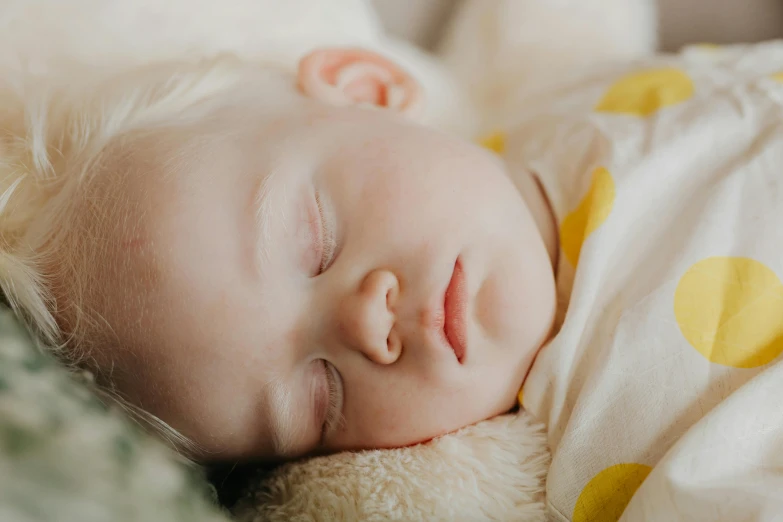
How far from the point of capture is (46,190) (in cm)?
76

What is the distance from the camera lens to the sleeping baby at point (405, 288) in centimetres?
62

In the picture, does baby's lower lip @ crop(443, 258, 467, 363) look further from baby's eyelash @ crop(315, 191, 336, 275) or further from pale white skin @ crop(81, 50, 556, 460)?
baby's eyelash @ crop(315, 191, 336, 275)

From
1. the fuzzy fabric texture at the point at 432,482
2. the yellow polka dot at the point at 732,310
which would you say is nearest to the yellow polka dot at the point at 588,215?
the yellow polka dot at the point at 732,310

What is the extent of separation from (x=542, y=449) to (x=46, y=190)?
69cm

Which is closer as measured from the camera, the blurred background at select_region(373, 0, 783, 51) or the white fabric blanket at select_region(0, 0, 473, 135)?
the white fabric blanket at select_region(0, 0, 473, 135)

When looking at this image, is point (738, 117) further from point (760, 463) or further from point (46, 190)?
point (46, 190)

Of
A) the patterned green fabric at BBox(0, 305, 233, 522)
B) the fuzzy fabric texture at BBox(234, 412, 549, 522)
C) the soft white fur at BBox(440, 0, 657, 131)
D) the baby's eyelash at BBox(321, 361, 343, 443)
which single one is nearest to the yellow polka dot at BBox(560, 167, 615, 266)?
the fuzzy fabric texture at BBox(234, 412, 549, 522)

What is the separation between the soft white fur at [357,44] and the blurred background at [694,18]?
8 centimetres

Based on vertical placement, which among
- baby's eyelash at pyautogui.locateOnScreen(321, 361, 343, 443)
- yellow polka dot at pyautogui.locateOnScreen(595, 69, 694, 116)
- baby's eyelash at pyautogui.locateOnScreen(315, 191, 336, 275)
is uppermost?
yellow polka dot at pyautogui.locateOnScreen(595, 69, 694, 116)

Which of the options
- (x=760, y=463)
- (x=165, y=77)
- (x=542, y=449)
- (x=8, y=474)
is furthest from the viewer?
A: (x=165, y=77)

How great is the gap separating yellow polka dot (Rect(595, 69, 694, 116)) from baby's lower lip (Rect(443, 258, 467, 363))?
0.41 metres

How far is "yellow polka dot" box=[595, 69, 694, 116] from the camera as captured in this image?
86 centimetres

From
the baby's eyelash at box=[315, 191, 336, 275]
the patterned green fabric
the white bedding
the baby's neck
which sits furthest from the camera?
the baby's neck

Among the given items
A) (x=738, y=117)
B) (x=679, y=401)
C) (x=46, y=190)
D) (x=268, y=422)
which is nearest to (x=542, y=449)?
(x=679, y=401)
